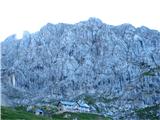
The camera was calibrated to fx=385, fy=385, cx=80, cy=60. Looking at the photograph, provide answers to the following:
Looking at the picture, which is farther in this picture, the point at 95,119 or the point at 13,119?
the point at 95,119

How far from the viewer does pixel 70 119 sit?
175875mm

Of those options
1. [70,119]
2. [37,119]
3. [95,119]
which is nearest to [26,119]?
[37,119]

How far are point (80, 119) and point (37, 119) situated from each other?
223 ft

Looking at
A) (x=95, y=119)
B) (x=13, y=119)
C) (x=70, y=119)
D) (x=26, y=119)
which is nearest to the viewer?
(x=13, y=119)

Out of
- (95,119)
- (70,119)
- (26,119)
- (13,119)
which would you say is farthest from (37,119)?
(95,119)

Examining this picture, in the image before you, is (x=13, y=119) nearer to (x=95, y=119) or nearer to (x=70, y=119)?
(x=70, y=119)

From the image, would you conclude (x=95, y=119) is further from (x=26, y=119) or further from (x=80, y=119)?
(x=26, y=119)

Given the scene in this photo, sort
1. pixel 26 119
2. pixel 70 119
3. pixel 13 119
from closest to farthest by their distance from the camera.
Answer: pixel 13 119 → pixel 26 119 → pixel 70 119

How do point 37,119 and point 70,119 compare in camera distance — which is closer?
point 37,119

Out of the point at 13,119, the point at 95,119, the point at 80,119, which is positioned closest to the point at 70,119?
the point at 80,119

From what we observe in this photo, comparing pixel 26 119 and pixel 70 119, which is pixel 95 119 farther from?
pixel 26 119

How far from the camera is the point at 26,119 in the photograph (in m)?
109

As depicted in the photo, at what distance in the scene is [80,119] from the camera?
6978 inches

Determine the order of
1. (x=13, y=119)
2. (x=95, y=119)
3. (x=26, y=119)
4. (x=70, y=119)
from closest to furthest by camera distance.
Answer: (x=13, y=119) < (x=26, y=119) < (x=70, y=119) < (x=95, y=119)
